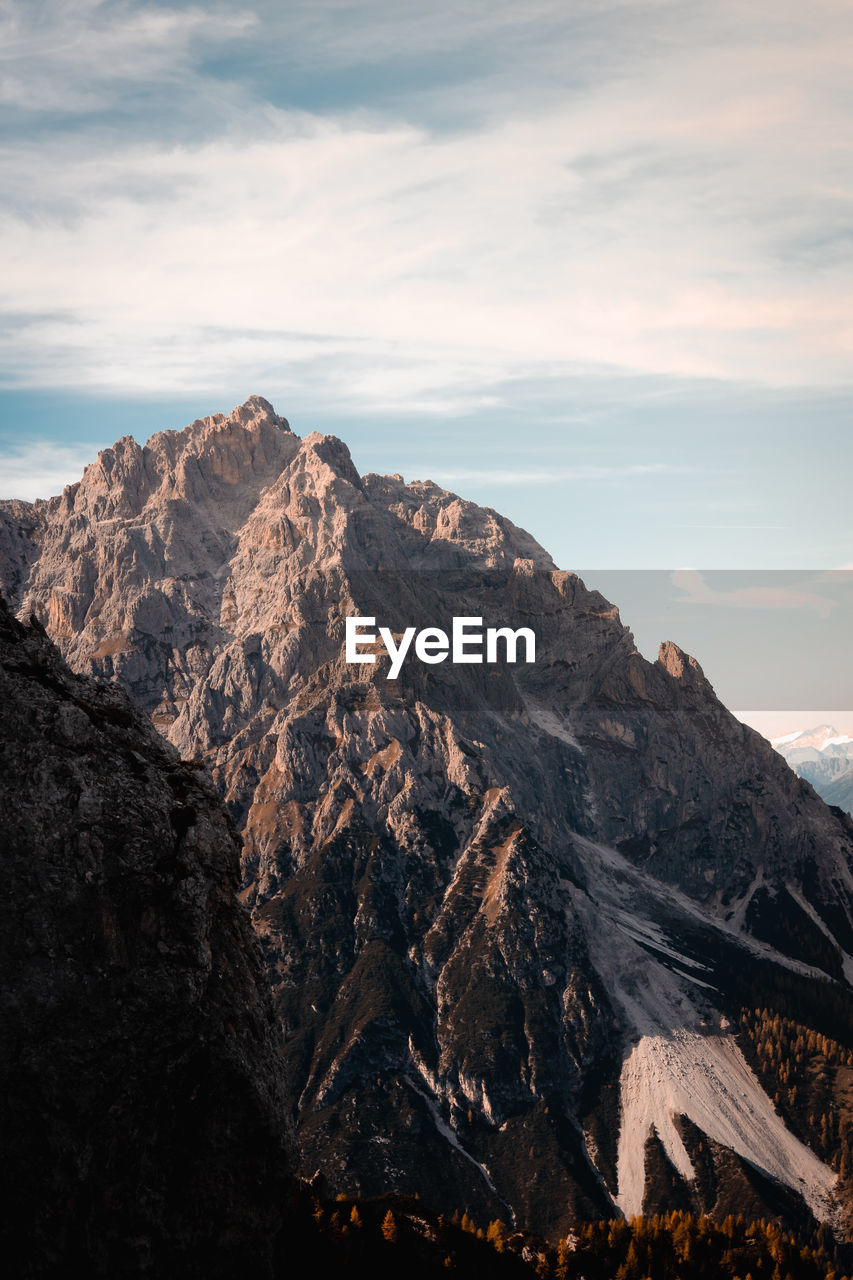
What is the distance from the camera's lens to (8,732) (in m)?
75.1

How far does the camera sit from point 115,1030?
72.1m

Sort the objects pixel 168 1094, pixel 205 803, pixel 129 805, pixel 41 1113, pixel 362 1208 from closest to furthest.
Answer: pixel 41 1113, pixel 168 1094, pixel 129 805, pixel 205 803, pixel 362 1208

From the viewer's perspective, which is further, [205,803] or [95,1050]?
[205,803]

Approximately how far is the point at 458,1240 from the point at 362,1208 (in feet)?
43.5

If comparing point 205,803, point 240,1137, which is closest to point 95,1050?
point 240,1137

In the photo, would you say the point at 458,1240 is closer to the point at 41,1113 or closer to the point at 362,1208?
the point at 362,1208

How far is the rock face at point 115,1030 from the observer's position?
68.7 meters

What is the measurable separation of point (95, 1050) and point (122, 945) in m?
6.97

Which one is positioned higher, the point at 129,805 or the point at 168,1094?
the point at 129,805

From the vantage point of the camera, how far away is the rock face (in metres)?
68.7

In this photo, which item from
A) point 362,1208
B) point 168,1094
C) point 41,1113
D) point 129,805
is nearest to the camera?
point 41,1113

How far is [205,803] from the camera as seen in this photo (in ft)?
290

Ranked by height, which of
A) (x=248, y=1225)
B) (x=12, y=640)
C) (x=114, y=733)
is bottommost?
(x=248, y=1225)

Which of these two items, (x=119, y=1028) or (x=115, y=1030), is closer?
(x=115, y=1030)
